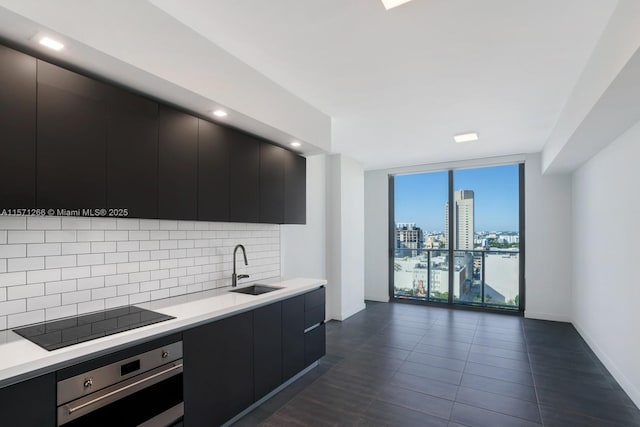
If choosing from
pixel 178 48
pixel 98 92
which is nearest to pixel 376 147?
pixel 178 48

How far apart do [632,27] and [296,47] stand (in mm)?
1894

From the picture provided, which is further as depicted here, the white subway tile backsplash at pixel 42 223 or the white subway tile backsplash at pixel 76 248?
the white subway tile backsplash at pixel 76 248

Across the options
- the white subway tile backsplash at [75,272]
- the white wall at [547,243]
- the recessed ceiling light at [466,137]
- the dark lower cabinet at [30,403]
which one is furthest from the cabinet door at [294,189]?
the white wall at [547,243]

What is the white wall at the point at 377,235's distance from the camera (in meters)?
7.00

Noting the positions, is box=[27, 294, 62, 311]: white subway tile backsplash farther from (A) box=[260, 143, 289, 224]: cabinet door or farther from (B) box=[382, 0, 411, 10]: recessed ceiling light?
(B) box=[382, 0, 411, 10]: recessed ceiling light

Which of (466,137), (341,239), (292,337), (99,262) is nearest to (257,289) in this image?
(292,337)

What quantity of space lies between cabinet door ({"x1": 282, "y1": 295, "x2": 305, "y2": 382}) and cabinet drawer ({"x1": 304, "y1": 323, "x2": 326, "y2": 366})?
8cm

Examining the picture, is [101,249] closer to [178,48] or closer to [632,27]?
[178,48]

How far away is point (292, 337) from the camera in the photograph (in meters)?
3.16

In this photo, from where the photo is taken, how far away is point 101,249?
7.54 feet

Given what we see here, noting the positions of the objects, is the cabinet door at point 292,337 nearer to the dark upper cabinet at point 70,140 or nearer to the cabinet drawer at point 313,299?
the cabinet drawer at point 313,299

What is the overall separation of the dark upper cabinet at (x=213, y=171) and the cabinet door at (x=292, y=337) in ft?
3.35

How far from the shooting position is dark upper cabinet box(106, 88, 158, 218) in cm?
205

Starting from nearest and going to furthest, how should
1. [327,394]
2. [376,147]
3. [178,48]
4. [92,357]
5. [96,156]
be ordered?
[92,357], [96,156], [178,48], [327,394], [376,147]
